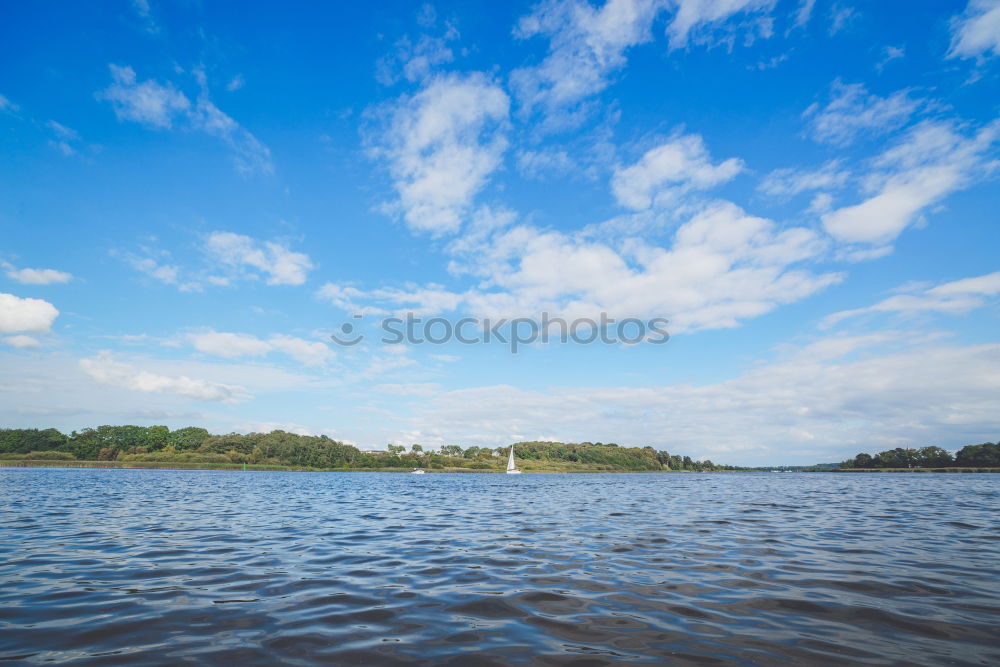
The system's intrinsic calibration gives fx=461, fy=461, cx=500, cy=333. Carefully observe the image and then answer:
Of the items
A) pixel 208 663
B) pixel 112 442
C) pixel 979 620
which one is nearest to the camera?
pixel 208 663

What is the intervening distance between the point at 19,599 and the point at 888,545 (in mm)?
22641

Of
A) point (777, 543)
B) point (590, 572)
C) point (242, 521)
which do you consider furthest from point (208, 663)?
point (242, 521)

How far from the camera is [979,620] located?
7.80 metres

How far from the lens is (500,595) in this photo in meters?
9.33

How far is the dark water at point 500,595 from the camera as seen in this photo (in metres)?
6.54

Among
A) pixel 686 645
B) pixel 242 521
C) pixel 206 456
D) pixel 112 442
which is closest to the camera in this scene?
pixel 686 645

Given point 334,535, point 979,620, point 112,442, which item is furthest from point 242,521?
point 112,442

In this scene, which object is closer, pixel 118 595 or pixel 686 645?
pixel 686 645

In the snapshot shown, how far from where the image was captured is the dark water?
21.4ft

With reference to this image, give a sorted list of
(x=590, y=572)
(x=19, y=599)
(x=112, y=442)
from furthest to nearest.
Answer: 1. (x=112, y=442)
2. (x=590, y=572)
3. (x=19, y=599)

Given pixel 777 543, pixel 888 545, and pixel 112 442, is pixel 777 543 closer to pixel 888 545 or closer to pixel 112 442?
pixel 888 545

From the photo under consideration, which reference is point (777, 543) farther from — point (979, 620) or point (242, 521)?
point (242, 521)

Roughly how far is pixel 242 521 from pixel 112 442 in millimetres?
240605

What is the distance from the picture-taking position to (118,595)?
361 inches
